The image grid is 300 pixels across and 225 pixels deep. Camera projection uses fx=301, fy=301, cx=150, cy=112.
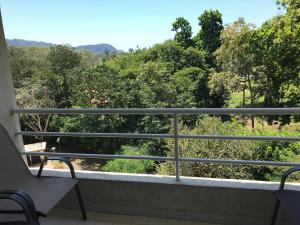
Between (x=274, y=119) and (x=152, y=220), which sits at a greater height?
(x=152, y=220)

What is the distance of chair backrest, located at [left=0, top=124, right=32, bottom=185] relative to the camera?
6.95 feet

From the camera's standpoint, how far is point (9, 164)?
7.13 feet

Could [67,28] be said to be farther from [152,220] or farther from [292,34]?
[152,220]

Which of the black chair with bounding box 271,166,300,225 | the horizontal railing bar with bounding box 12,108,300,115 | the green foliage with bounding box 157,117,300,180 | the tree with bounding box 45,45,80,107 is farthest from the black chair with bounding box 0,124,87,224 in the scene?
the tree with bounding box 45,45,80,107

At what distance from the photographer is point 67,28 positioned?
24344 mm

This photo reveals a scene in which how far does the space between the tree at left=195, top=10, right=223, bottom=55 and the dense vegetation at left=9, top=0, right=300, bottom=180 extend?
0.21ft

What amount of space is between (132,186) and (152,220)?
0.30 m

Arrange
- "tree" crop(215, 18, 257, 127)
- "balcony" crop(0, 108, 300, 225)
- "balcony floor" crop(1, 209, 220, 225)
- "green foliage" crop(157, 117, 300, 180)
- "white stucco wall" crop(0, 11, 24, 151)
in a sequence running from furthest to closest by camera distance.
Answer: "tree" crop(215, 18, 257, 127) < "green foliage" crop(157, 117, 300, 180) < "white stucco wall" crop(0, 11, 24, 151) < "balcony floor" crop(1, 209, 220, 225) < "balcony" crop(0, 108, 300, 225)

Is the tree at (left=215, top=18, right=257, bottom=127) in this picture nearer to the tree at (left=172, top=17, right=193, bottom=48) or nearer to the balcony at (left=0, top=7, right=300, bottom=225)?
the tree at (left=172, top=17, right=193, bottom=48)

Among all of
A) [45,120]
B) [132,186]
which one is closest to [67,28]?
[45,120]

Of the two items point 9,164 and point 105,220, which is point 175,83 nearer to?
point 105,220

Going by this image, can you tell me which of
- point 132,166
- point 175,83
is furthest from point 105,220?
point 175,83

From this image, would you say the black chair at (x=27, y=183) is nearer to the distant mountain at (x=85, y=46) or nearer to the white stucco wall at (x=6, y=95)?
the white stucco wall at (x=6, y=95)

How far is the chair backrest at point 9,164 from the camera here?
2.12m
